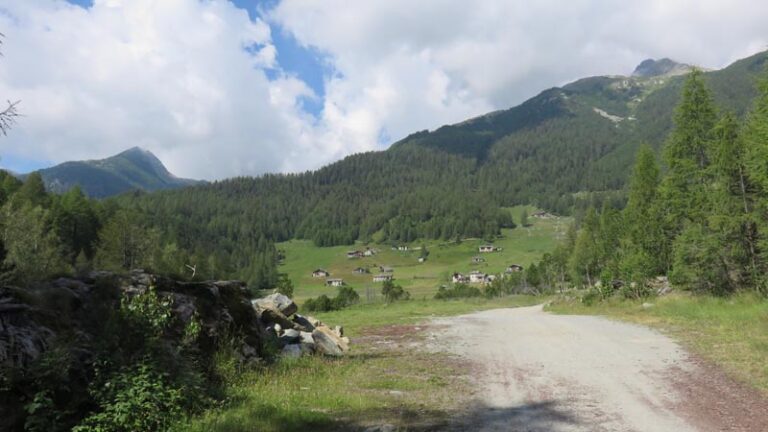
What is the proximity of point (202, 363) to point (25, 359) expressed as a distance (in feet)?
13.9

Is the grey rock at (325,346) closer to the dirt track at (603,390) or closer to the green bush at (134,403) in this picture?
the dirt track at (603,390)

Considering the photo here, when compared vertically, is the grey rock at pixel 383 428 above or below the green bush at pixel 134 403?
below

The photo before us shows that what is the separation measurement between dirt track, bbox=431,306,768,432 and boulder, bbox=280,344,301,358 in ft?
17.2

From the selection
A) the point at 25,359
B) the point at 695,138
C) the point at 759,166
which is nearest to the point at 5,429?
the point at 25,359

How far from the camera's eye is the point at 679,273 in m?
32.0

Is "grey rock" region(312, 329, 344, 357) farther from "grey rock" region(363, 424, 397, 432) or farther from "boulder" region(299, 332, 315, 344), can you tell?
"grey rock" region(363, 424, 397, 432)

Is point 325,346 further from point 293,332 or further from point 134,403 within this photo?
point 134,403

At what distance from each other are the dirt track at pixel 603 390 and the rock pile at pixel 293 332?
4439mm

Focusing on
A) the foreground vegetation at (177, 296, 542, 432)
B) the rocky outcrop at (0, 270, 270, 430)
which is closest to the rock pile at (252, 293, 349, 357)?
the foreground vegetation at (177, 296, 542, 432)

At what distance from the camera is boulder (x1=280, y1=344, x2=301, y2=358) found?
14.7 m

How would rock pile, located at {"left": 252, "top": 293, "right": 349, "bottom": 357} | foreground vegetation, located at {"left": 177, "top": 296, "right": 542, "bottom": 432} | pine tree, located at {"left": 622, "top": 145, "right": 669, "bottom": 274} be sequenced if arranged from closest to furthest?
foreground vegetation, located at {"left": 177, "top": 296, "right": 542, "bottom": 432} → rock pile, located at {"left": 252, "top": 293, "right": 349, "bottom": 357} → pine tree, located at {"left": 622, "top": 145, "right": 669, "bottom": 274}

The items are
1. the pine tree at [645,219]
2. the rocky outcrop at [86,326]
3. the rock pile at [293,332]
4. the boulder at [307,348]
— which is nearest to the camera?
the rocky outcrop at [86,326]

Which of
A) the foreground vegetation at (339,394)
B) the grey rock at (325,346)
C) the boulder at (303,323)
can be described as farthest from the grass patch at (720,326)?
the boulder at (303,323)

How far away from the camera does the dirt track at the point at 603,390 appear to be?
880cm
